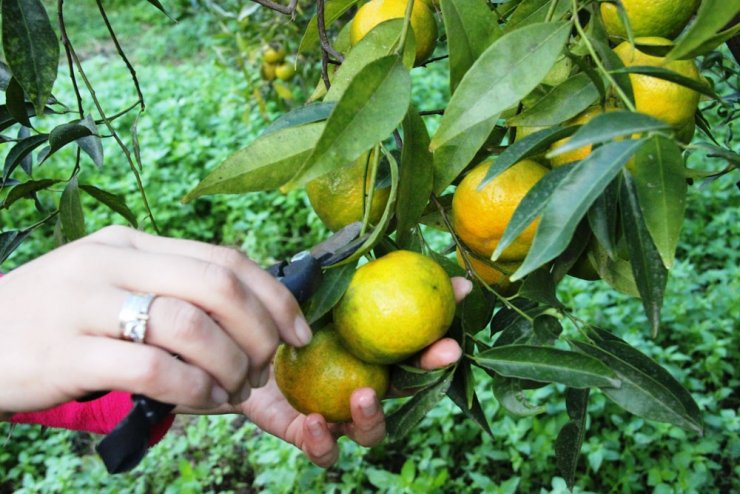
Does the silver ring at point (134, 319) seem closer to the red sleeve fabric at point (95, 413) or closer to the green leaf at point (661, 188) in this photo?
the green leaf at point (661, 188)

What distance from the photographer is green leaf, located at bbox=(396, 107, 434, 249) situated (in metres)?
0.64

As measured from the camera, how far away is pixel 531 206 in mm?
517

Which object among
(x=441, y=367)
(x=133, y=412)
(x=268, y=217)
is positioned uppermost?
(x=133, y=412)

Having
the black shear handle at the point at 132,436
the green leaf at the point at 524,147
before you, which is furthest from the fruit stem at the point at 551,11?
the black shear handle at the point at 132,436

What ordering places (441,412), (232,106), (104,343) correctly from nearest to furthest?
(104,343), (441,412), (232,106)

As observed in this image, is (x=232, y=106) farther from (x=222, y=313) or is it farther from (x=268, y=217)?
(x=222, y=313)

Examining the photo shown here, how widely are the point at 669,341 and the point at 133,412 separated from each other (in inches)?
74.4

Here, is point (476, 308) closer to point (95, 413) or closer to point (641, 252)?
point (641, 252)

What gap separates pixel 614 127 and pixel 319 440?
0.45 meters

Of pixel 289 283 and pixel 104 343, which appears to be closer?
pixel 104 343

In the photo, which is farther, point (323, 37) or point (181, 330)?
point (323, 37)

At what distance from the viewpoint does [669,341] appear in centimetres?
211

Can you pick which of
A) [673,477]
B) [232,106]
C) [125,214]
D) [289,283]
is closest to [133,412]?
[289,283]

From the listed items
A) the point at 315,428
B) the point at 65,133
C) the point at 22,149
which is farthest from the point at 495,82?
the point at 22,149
